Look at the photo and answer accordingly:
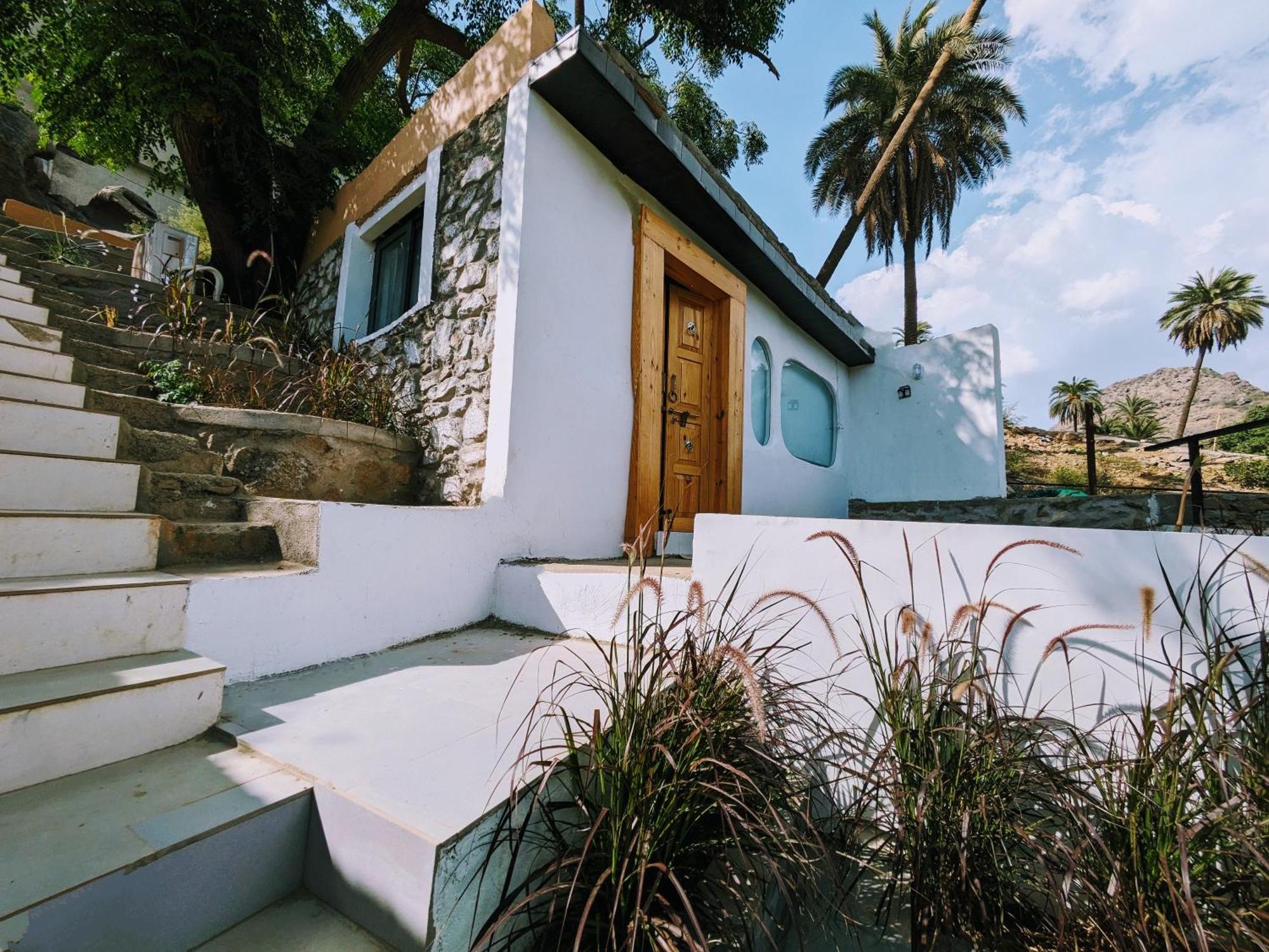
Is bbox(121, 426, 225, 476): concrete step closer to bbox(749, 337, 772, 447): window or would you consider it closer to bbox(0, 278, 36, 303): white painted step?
bbox(0, 278, 36, 303): white painted step

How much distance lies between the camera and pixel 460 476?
121 inches

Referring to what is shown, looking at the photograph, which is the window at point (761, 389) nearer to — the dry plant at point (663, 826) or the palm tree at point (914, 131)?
the dry plant at point (663, 826)

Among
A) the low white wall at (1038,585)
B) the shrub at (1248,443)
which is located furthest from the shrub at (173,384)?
the shrub at (1248,443)

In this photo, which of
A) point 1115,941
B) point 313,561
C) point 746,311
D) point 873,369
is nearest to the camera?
point 1115,941

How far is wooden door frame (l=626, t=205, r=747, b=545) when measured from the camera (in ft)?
11.7

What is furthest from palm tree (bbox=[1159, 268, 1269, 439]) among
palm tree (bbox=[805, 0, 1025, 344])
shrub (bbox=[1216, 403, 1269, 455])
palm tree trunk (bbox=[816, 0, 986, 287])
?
palm tree trunk (bbox=[816, 0, 986, 287])

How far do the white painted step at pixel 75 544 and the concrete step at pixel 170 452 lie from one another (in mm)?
608

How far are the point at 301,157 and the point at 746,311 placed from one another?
518 cm

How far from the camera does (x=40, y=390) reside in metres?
2.29

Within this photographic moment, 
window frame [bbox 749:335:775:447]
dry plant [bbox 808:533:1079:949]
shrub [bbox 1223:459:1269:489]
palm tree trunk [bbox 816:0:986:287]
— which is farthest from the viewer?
shrub [bbox 1223:459:1269:489]

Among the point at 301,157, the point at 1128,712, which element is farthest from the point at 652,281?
the point at 301,157

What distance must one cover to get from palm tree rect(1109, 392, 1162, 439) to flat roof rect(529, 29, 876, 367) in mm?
28728

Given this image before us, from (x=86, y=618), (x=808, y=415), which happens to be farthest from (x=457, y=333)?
(x=808, y=415)

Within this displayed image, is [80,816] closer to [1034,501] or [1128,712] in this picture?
[1128,712]
